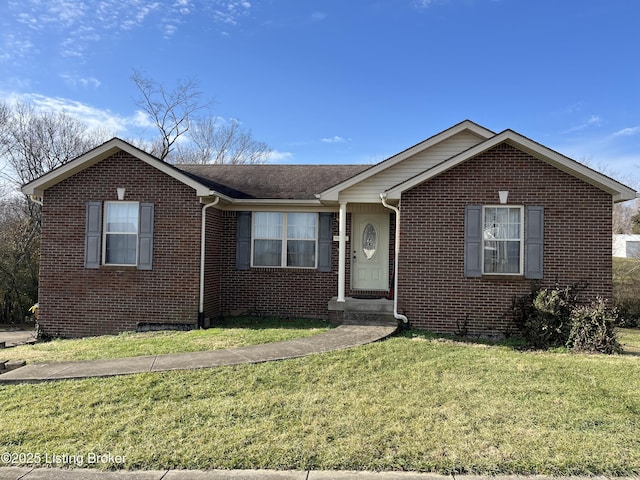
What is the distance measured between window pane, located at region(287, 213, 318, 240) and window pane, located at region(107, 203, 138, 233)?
12.6ft

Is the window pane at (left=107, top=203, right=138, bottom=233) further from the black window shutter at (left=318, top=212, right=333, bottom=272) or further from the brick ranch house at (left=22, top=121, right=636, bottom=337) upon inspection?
the black window shutter at (left=318, top=212, right=333, bottom=272)

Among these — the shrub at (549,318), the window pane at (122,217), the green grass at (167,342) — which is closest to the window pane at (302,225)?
the green grass at (167,342)

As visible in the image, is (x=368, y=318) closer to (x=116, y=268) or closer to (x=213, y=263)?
(x=213, y=263)

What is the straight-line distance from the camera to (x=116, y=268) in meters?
10.2

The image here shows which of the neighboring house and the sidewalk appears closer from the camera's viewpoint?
the sidewalk

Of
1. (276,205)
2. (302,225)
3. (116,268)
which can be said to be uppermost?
(276,205)

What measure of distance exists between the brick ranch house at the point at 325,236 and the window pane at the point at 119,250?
1.0 inches

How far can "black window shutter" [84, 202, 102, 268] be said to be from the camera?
10.2 m

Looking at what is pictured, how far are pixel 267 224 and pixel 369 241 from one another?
279 cm

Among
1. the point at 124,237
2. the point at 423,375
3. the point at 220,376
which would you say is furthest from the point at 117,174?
the point at 423,375

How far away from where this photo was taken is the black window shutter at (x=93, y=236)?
33.3ft

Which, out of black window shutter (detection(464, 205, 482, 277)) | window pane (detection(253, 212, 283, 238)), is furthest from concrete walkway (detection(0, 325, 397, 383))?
window pane (detection(253, 212, 283, 238))

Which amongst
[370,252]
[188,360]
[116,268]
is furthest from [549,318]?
[116,268]

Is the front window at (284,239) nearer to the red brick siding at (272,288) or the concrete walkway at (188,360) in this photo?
the red brick siding at (272,288)
